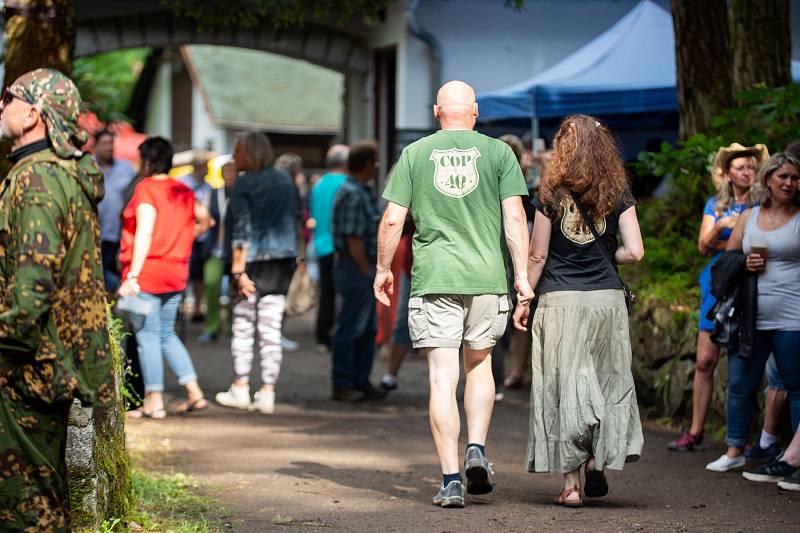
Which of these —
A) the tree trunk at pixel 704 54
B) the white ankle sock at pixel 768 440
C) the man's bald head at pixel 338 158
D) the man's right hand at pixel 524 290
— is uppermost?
the tree trunk at pixel 704 54

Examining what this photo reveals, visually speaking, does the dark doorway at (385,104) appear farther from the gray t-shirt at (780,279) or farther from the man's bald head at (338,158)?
the gray t-shirt at (780,279)

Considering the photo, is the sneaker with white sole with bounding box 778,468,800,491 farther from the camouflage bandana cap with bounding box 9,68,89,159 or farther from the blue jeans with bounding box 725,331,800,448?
the camouflage bandana cap with bounding box 9,68,89,159

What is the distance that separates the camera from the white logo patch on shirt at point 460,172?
664cm

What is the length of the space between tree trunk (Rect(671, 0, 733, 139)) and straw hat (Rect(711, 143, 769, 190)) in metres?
3.52

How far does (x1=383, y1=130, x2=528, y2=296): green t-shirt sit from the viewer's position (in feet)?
21.7

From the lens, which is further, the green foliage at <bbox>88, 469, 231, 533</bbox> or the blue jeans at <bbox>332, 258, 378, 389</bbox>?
the blue jeans at <bbox>332, 258, 378, 389</bbox>

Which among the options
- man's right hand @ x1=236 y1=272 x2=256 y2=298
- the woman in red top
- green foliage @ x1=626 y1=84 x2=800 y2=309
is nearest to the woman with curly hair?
green foliage @ x1=626 y1=84 x2=800 y2=309

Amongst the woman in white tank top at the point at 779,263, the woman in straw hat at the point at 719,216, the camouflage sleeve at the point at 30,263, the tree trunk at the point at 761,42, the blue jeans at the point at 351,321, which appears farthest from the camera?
the tree trunk at the point at 761,42

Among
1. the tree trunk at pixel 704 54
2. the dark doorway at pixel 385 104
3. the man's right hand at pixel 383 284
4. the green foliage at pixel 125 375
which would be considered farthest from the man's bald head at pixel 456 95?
the dark doorway at pixel 385 104

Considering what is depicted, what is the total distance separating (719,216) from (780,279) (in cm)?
86

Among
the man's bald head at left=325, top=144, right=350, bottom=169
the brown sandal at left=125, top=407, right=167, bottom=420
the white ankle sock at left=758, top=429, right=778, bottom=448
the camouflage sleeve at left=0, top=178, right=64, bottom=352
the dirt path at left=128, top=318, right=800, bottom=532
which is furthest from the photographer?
the man's bald head at left=325, top=144, right=350, bottom=169

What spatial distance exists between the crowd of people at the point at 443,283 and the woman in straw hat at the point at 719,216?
1cm

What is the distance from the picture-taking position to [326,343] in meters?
14.7

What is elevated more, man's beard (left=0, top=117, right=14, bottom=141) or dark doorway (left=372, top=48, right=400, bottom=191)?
dark doorway (left=372, top=48, right=400, bottom=191)
